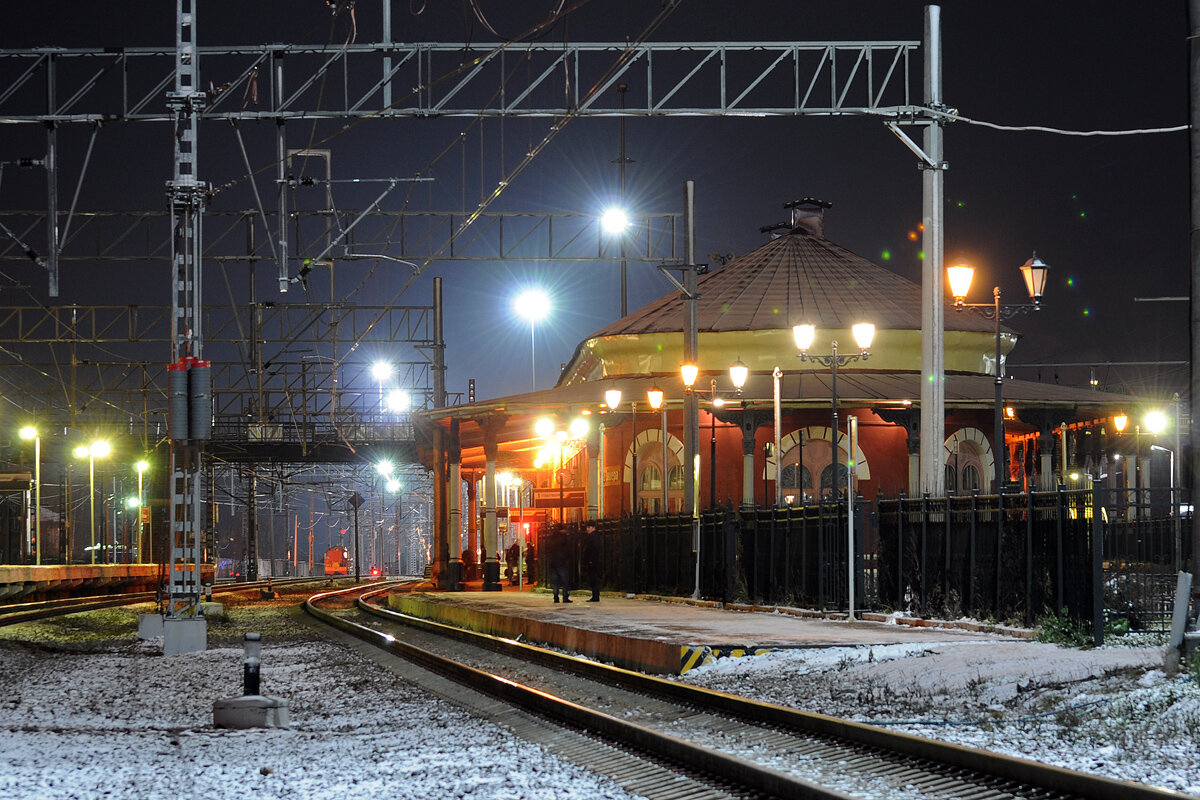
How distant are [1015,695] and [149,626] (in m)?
17.8

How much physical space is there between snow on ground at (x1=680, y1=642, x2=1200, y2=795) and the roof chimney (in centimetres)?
4735

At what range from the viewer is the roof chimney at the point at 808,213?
63.6 m

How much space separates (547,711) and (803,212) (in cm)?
5144

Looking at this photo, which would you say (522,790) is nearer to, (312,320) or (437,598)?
(437,598)

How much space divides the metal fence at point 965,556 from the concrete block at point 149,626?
33.0 feet

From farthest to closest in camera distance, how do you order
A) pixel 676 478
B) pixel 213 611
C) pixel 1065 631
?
pixel 676 478 → pixel 213 611 → pixel 1065 631

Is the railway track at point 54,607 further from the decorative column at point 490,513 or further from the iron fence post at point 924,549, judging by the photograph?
the iron fence post at point 924,549

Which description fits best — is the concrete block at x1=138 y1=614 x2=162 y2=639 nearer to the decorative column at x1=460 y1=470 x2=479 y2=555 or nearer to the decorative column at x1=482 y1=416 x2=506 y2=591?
the decorative column at x1=482 y1=416 x2=506 y2=591

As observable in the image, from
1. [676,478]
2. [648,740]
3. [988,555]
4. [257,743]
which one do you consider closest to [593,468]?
[676,478]

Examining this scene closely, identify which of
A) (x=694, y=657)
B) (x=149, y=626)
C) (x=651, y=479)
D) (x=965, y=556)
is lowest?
(x=149, y=626)

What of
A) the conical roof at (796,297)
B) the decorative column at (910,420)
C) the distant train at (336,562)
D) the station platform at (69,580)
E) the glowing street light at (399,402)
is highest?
the conical roof at (796,297)

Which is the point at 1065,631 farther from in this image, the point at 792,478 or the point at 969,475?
the point at 969,475

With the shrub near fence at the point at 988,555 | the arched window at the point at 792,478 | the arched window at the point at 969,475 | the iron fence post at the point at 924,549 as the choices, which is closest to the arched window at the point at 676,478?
the arched window at the point at 792,478

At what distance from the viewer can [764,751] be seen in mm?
11156
